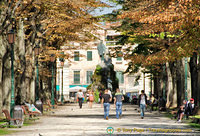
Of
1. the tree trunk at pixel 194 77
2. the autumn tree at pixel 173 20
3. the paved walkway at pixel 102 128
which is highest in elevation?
the autumn tree at pixel 173 20

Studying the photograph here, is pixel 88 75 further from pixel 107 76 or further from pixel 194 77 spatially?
pixel 194 77

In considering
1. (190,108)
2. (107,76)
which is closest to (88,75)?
(107,76)

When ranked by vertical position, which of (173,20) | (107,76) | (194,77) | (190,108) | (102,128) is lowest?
(102,128)

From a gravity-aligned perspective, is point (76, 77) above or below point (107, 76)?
above

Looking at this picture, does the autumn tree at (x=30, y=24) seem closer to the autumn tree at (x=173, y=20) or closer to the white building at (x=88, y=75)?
the autumn tree at (x=173, y=20)

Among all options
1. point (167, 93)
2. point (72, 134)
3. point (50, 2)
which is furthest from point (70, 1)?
point (167, 93)

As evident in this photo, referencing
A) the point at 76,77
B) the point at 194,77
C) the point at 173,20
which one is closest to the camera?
the point at 173,20

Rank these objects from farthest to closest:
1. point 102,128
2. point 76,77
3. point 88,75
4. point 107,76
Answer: point 88,75
point 76,77
point 107,76
point 102,128

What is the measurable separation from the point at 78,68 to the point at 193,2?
78013 mm

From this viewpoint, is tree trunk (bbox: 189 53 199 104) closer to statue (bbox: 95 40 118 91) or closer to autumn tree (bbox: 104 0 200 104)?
autumn tree (bbox: 104 0 200 104)

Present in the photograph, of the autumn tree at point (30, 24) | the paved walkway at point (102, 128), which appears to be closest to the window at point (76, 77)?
the autumn tree at point (30, 24)

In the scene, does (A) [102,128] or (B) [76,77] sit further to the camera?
(B) [76,77]

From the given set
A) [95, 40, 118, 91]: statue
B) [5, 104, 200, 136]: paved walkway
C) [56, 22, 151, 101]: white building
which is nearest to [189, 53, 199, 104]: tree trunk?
[5, 104, 200, 136]: paved walkway

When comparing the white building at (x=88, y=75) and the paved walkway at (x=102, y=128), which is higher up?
the white building at (x=88, y=75)
